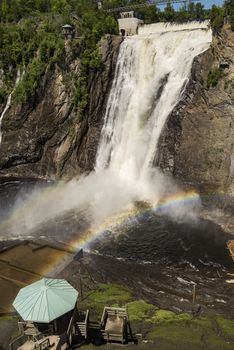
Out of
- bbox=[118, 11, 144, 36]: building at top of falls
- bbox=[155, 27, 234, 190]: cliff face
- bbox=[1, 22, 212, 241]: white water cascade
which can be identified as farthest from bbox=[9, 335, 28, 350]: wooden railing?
bbox=[118, 11, 144, 36]: building at top of falls

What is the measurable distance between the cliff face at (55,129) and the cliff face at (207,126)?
10248 millimetres

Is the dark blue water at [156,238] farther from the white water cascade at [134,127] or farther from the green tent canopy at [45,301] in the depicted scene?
the green tent canopy at [45,301]

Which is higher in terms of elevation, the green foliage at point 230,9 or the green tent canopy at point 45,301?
the green foliage at point 230,9

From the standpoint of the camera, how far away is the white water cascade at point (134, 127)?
37938 millimetres

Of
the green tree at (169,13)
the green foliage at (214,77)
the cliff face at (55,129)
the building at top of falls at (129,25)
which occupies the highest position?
the green tree at (169,13)

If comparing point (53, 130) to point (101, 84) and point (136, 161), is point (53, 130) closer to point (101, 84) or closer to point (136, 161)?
point (101, 84)

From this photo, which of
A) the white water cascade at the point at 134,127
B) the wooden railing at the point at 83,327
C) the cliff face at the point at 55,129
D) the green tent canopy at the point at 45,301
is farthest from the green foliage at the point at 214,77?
the wooden railing at the point at 83,327

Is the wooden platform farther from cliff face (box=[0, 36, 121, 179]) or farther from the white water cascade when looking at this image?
cliff face (box=[0, 36, 121, 179])

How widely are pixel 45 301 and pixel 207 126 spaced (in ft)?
80.5

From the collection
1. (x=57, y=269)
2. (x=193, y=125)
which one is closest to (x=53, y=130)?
(x=193, y=125)

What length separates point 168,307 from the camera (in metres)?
22.3

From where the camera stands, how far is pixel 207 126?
37.3 metres

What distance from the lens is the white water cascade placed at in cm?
3794

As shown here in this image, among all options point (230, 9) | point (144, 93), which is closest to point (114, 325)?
point (144, 93)
